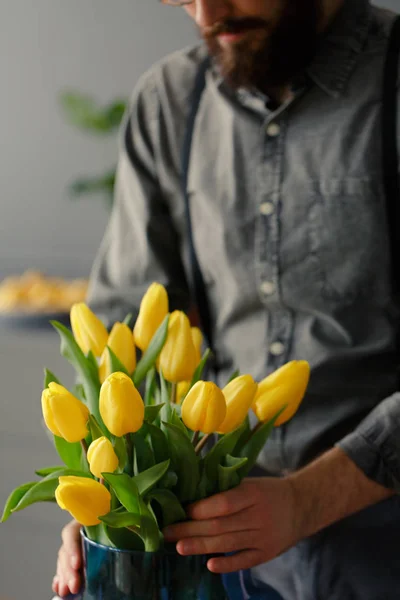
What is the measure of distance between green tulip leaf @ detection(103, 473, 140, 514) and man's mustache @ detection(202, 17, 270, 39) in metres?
0.55

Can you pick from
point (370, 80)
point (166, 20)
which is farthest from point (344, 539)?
point (166, 20)


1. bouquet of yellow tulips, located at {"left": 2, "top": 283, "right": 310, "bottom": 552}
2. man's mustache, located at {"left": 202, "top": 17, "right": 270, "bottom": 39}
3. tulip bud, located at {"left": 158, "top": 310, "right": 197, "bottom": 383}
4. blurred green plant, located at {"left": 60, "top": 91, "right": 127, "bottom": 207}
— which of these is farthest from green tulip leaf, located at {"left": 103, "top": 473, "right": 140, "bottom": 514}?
blurred green plant, located at {"left": 60, "top": 91, "right": 127, "bottom": 207}

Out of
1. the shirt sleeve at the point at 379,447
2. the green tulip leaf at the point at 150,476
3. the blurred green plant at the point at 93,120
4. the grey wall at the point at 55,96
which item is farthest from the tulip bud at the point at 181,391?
the grey wall at the point at 55,96

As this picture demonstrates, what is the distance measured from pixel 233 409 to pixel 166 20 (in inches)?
86.3

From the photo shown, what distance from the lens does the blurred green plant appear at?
8.09 feet

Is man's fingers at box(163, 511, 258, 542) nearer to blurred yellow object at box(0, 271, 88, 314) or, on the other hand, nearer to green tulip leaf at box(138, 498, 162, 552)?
green tulip leaf at box(138, 498, 162, 552)

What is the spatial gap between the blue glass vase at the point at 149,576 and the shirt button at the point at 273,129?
570 mm

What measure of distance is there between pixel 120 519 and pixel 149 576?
48mm

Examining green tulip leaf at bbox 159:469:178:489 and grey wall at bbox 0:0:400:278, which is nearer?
green tulip leaf at bbox 159:469:178:489

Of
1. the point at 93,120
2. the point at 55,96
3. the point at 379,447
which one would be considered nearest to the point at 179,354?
the point at 379,447

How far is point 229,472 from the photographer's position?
653 mm

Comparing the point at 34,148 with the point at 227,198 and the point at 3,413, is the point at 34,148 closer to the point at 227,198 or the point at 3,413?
the point at 3,413

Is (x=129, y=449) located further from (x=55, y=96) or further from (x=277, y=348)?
(x=55, y=96)

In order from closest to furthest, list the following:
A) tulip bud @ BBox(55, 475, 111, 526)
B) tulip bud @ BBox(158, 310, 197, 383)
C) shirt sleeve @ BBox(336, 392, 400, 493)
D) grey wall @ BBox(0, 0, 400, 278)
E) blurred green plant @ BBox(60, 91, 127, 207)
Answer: tulip bud @ BBox(55, 475, 111, 526) → tulip bud @ BBox(158, 310, 197, 383) → shirt sleeve @ BBox(336, 392, 400, 493) → blurred green plant @ BBox(60, 91, 127, 207) → grey wall @ BBox(0, 0, 400, 278)
